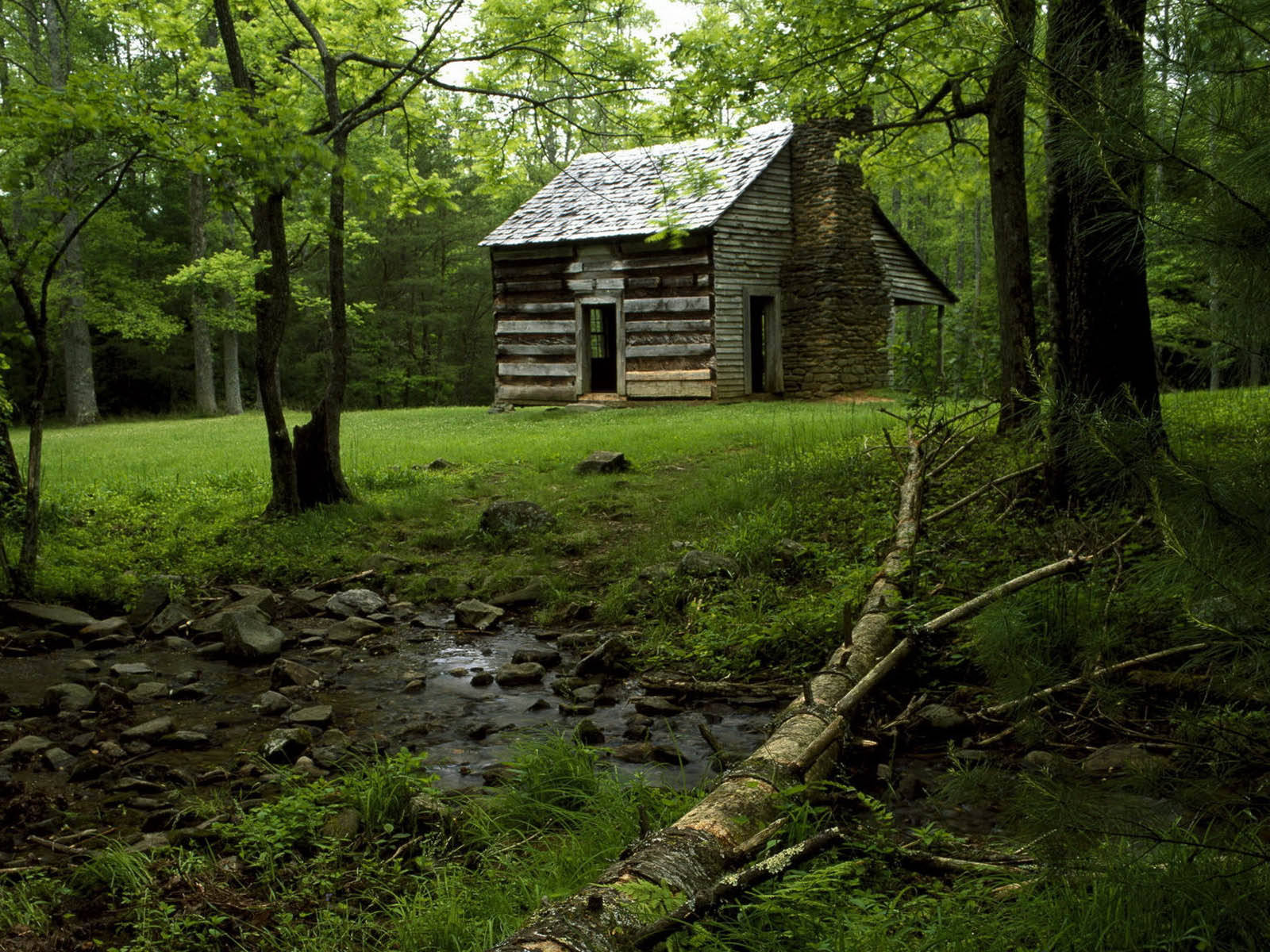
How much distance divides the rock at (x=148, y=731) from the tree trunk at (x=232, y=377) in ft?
78.6

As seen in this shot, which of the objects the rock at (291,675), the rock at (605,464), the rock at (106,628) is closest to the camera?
the rock at (291,675)

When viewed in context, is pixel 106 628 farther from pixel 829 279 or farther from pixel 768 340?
pixel 829 279

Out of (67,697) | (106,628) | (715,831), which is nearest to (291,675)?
(67,697)

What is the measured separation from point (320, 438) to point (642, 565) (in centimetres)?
393

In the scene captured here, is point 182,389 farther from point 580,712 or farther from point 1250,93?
point 1250,93

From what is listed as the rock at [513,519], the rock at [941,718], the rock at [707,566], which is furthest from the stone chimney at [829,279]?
the rock at [941,718]

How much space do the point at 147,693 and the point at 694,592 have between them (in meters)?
3.59

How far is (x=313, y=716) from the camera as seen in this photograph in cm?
501

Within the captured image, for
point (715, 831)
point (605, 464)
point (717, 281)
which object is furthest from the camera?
point (717, 281)

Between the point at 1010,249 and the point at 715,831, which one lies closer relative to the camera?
the point at 715,831

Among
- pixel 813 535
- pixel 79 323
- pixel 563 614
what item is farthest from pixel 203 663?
pixel 79 323

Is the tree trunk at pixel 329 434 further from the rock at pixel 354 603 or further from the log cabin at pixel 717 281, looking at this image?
the log cabin at pixel 717 281

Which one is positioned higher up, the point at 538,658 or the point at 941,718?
the point at 941,718

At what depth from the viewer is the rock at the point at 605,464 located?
1079 centimetres
